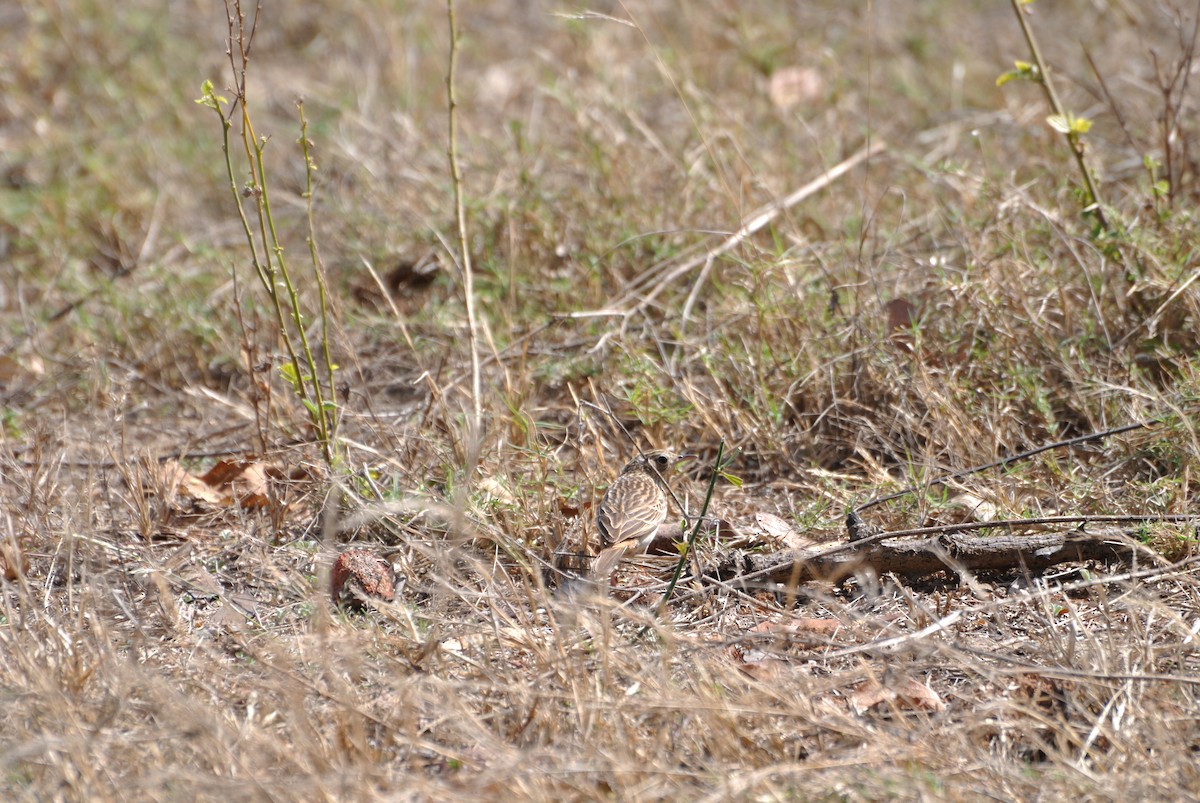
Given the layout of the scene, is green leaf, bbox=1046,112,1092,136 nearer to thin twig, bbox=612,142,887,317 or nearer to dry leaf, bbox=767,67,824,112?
thin twig, bbox=612,142,887,317

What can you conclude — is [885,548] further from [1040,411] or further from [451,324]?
[451,324]

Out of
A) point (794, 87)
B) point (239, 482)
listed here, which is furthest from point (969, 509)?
point (794, 87)

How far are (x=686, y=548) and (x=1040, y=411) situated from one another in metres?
1.29

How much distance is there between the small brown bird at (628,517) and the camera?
3.09 meters

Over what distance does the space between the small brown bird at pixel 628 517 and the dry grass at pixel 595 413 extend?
125mm

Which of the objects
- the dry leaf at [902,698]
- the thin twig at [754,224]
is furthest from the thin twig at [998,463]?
the thin twig at [754,224]

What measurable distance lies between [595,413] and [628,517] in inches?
37.2

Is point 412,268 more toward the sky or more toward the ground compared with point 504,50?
more toward the ground

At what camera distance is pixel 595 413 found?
405cm

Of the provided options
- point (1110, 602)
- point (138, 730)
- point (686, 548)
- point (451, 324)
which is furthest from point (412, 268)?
point (1110, 602)

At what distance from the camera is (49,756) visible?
7.54 ft

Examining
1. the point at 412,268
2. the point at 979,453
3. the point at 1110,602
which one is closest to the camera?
the point at 1110,602

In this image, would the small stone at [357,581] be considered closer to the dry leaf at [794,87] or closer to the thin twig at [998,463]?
the thin twig at [998,463]

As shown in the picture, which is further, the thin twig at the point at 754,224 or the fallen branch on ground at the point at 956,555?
the thin twig at the point at 754,224
